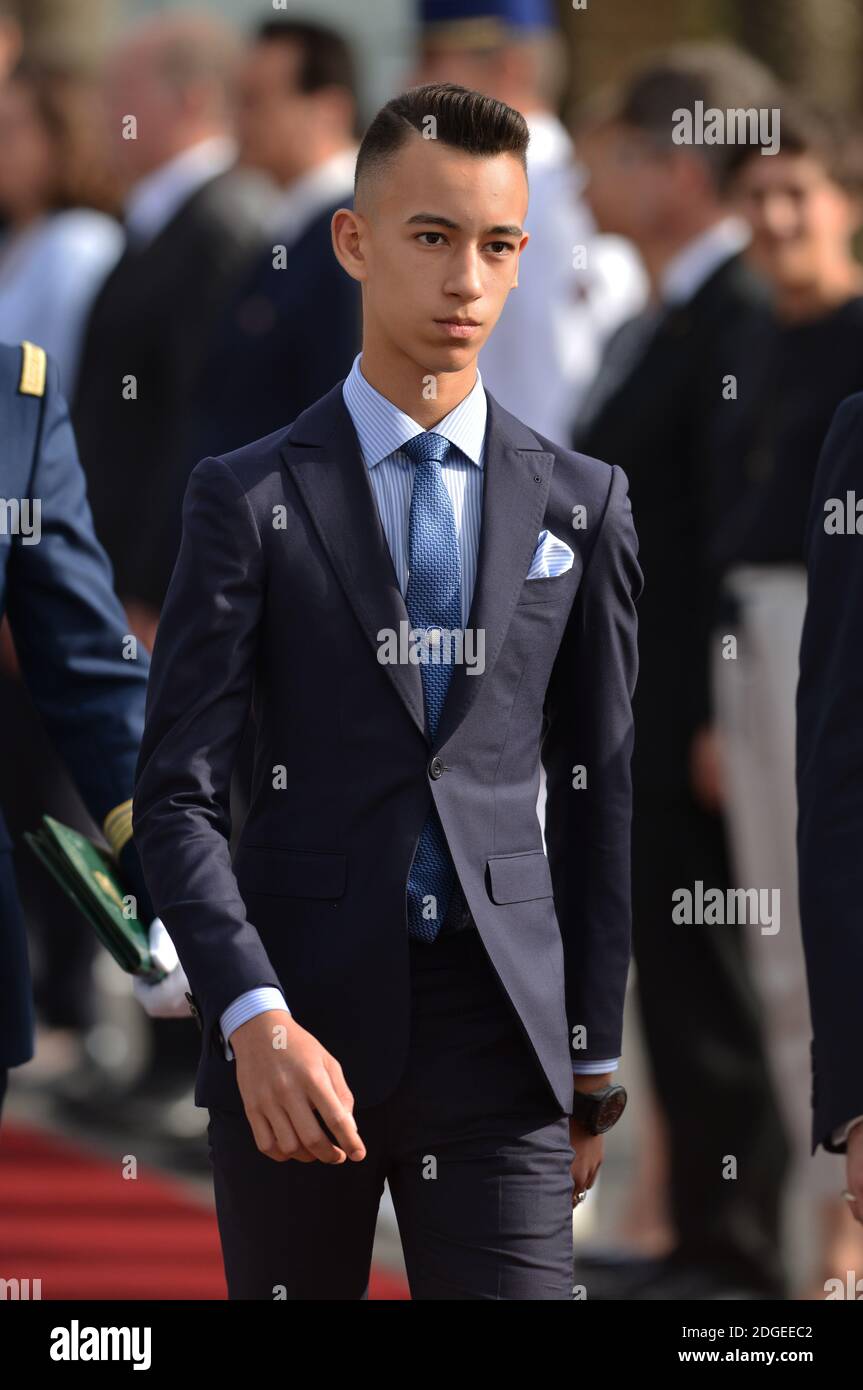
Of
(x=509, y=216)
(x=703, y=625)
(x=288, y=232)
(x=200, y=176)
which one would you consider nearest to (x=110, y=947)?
(x=509, y=216)

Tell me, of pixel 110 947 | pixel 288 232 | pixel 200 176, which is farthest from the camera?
pixel 200 176

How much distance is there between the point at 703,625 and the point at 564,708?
7.95 feet

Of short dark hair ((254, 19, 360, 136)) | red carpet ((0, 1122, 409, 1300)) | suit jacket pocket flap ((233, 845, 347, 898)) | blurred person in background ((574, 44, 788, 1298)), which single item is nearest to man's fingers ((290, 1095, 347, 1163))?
suit jacket pocket flap ((233, 845, 347, 898))

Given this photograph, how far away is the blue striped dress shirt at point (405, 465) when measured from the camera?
8.93 ft

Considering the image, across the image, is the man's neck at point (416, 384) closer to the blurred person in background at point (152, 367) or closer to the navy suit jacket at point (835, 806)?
the navy suit jacket at point (835, 806)

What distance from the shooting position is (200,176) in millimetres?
7316

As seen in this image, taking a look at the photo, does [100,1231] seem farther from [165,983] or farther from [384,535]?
[384,535]

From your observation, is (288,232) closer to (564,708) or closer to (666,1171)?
(666,1171)

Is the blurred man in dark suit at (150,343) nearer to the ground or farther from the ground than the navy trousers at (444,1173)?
farther from the ground

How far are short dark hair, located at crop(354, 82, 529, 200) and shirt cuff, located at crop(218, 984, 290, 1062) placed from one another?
82cm

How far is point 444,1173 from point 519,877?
0.30 meters

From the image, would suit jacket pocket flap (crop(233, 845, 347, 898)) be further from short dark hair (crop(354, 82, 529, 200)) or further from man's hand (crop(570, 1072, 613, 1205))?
short dark hair (crop(354, 82, 529, 200))

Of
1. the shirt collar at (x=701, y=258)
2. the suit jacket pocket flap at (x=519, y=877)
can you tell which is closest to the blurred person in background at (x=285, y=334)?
the shirt collar at (x=701, y=258)

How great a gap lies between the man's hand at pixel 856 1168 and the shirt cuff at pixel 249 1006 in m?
0.63
